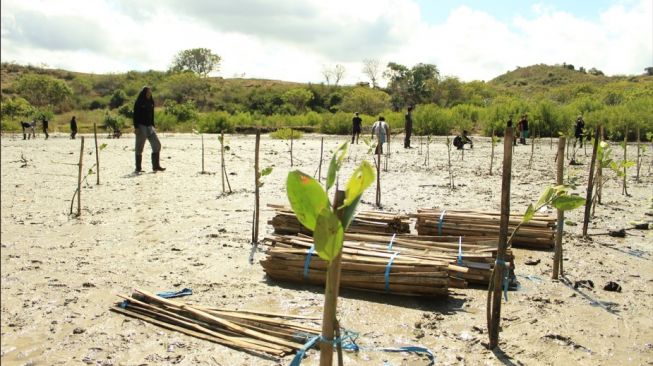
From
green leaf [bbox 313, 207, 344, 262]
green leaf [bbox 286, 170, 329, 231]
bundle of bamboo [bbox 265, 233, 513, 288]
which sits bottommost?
bundle of bamboo [bbox 265, 233, 513, 288]

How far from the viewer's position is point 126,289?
14.8 feet

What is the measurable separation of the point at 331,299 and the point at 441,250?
3.49m

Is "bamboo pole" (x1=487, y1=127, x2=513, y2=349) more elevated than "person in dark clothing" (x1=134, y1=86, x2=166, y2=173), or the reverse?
"person in dark clothing" (x1=134, y1=86, x2=166, y2=173)

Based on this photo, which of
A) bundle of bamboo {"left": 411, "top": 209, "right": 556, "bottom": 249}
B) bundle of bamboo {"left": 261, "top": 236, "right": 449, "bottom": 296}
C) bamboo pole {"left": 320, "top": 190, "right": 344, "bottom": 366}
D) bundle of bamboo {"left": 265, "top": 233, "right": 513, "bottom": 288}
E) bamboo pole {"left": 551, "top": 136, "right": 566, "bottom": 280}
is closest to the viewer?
bamboo pole {"left": 320, "top": 190, "right": 344, "bottom": 366}

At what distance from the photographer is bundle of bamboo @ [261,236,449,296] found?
4438mm

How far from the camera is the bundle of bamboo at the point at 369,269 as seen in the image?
4.44m

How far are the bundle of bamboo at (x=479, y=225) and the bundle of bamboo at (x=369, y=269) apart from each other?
1.55m

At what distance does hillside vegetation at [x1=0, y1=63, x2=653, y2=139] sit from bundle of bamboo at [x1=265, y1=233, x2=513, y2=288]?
675 inches

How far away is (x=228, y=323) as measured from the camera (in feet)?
12.1

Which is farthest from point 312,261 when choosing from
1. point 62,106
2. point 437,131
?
point 62,106

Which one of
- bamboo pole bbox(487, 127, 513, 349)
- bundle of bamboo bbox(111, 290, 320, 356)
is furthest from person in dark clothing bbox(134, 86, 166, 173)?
bamboo pole bbox(487, 127, 513, 349)

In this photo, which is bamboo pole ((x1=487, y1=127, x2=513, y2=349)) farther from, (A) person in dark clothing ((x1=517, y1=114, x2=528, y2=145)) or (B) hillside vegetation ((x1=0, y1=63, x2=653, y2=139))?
(A) person in dark clothing ((x1=517, y1=114, x2=528, y2=145))

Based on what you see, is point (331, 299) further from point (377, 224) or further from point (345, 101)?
point (345, 101)

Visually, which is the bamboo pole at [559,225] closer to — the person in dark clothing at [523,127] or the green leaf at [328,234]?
the green leaf at [328,234]
